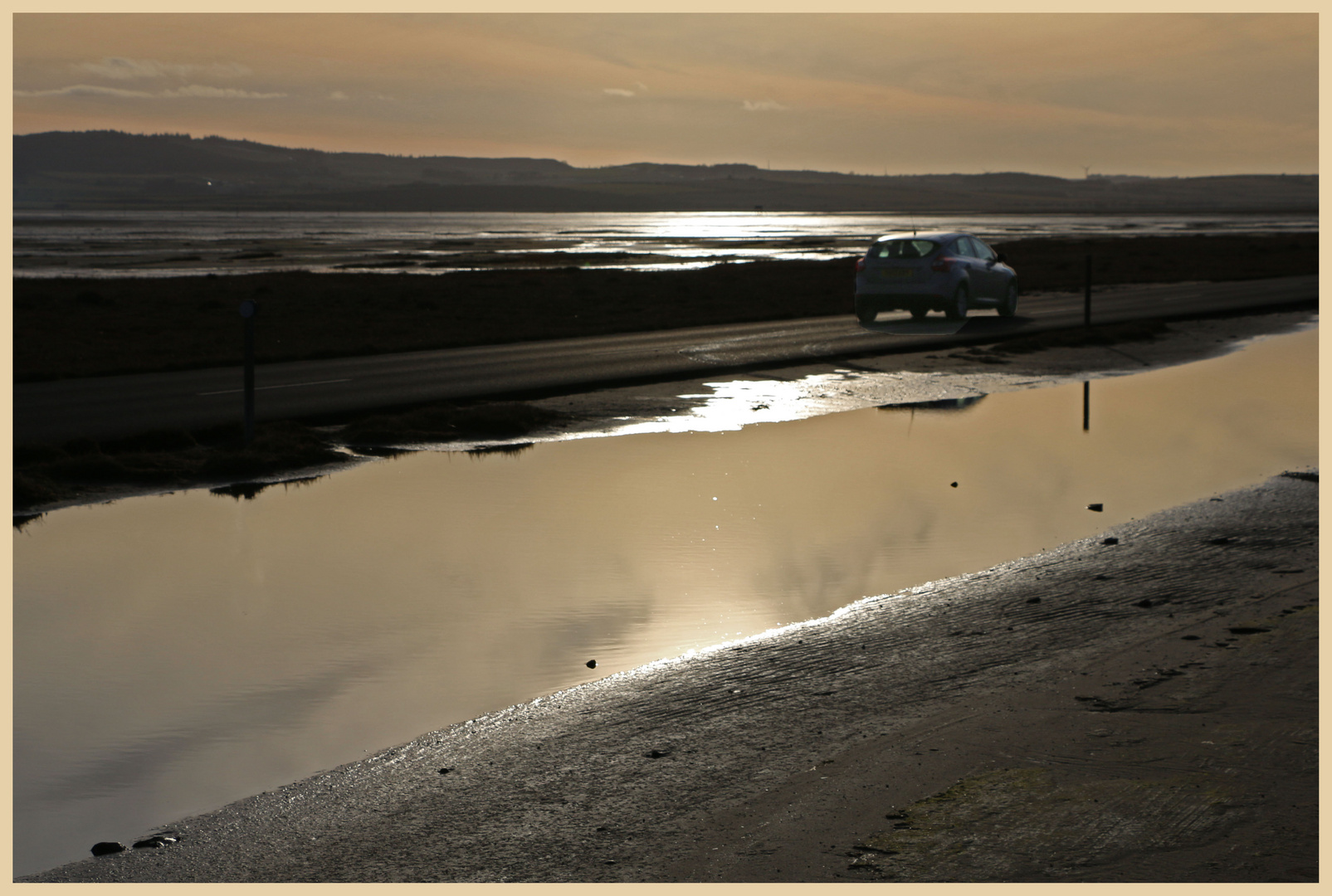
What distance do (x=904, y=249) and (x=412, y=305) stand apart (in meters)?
11.4

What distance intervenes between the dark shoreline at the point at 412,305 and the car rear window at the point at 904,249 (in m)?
3.05

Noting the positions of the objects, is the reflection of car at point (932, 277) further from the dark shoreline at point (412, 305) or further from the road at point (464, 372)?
the dark shoreline at point (412, 305)

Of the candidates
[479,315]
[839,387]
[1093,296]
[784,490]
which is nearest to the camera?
[784,490]

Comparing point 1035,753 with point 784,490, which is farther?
point 784,490

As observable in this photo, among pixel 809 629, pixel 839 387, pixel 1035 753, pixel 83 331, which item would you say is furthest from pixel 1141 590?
pixel 83 331

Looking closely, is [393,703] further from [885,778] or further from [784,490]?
[784,490]

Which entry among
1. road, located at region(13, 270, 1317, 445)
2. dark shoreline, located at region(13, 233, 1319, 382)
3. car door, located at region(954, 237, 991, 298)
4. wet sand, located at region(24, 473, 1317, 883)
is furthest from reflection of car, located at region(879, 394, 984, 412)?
car door, located at region(954, 237, 991, 298)

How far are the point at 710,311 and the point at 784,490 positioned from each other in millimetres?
19255

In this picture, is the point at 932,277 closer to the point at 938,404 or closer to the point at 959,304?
the point at 959,304

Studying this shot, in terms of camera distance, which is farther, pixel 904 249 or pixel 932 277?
pixel 904 249

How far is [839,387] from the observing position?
640 inches

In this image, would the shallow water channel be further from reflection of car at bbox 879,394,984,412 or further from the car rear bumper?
the car rear bumper

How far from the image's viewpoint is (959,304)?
24359mm

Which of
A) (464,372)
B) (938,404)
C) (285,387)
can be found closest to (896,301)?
(464,372)
